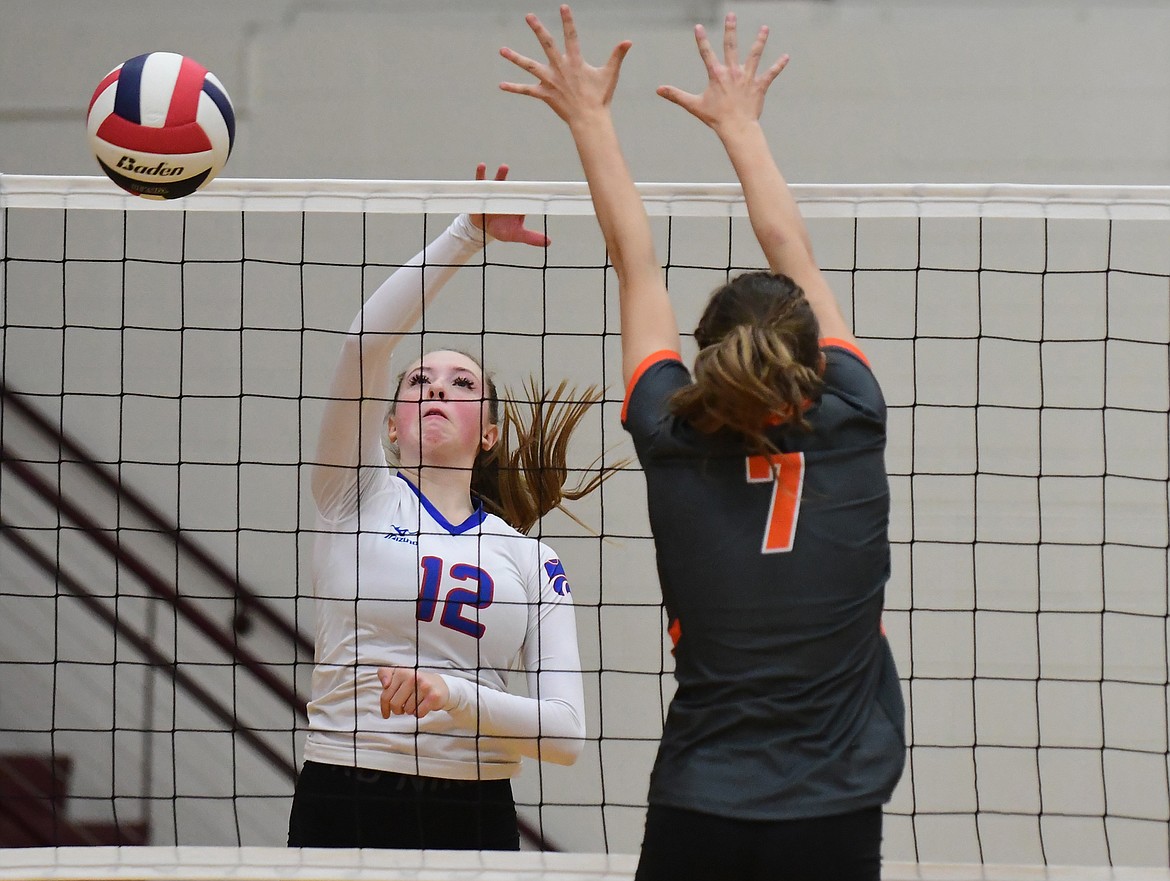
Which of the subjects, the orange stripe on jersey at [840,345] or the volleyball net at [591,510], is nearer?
the orange stripe on jersey at [840,345]

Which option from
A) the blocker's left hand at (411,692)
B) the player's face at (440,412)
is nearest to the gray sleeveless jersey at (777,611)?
the blocker's left hand at (411,692)

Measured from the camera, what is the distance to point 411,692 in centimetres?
205

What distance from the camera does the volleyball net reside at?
457 centimetres

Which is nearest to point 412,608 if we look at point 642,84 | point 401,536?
point 401,536

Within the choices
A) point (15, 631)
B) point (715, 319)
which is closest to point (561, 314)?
point (15, 631)

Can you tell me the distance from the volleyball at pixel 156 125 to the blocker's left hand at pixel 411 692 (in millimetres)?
879

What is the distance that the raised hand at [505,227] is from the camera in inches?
95.0

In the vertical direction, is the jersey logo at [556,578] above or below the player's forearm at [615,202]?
below

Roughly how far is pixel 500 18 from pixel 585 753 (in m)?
2.68

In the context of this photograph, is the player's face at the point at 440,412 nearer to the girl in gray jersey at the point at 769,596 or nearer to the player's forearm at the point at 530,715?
the player's forearm at the point at 530,715

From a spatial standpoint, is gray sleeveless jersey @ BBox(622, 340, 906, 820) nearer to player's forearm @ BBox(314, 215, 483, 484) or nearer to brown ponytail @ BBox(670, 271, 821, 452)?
brown ponytail @ BBox(670, 271, 821, 452)

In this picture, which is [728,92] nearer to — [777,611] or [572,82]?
[572,82]

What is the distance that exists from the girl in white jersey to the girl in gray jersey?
2.36 feet

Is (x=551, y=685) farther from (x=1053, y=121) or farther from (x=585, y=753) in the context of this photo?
(x=1053, y=121)
